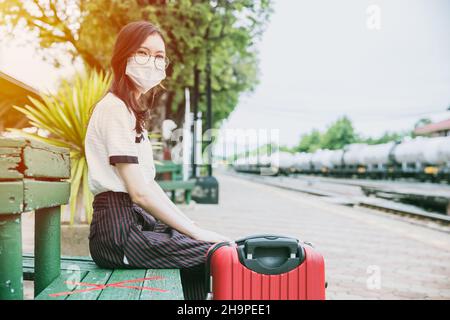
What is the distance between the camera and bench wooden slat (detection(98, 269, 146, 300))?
1490mm

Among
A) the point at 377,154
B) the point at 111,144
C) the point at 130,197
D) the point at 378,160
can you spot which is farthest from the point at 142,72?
the point at 377,154

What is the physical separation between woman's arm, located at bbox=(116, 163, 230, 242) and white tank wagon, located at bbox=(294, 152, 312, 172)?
42.1 metres

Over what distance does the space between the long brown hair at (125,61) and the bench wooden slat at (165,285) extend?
551 millimetres

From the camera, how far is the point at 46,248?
1988mm

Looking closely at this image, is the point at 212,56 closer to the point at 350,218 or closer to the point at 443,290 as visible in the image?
the point at 350,218

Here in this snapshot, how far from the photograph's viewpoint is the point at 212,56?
8.97 metres

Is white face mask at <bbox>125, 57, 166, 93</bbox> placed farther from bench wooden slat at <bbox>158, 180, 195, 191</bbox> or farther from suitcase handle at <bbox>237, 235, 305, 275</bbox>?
bench wooden slat at <bbox>158, 180, 195, 191</bbox>

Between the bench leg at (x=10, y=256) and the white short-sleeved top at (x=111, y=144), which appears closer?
the bench leg at (x=10, y=256)

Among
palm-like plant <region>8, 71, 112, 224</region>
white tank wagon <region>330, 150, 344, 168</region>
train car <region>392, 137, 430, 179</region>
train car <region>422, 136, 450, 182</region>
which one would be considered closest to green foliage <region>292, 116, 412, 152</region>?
white tank wagon <region>330, 150, 344, 168</region>

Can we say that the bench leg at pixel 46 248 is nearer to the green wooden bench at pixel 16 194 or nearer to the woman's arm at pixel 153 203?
the green wooden bench at pixel 16 194

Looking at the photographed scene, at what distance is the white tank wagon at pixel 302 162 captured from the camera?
1727 inches

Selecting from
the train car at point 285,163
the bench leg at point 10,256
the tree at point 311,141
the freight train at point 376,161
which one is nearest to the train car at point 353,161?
the freight train at point 376,161

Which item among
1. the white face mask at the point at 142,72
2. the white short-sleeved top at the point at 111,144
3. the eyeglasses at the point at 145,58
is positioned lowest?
the white short-sleeved top at the point at 111,144
